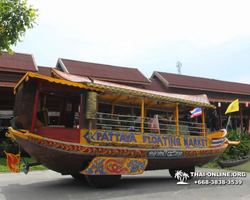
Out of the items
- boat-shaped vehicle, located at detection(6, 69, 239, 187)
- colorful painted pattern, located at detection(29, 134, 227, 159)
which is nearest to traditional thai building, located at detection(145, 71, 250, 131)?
colorful painted pattern, located at detection(29, 134, 227, 159)

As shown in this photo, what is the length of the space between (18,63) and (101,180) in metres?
9.52

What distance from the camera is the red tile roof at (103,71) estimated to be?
1408cm

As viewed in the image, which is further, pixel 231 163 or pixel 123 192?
pixel 231 163

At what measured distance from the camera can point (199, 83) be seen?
57.8 ft

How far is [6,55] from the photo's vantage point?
43.1ft

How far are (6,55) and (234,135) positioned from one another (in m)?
12.9

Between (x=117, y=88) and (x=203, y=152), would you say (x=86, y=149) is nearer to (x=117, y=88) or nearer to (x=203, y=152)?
(x=117, y=88)

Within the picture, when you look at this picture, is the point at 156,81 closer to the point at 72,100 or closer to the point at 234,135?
the point at 234,135

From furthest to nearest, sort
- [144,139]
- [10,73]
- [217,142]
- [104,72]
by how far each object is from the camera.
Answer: [104,72] < [10,73] < [217,142] < [144,139]

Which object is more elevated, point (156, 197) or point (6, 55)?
point (6, 55)

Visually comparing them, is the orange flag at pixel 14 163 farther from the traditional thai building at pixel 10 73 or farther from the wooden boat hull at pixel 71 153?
the traditional thai building at pixel 10 73

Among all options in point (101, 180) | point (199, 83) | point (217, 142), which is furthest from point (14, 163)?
point (199, 83)

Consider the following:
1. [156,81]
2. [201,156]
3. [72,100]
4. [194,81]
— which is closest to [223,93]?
[194,81]

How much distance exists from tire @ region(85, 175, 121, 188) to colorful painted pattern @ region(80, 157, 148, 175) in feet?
1.00
